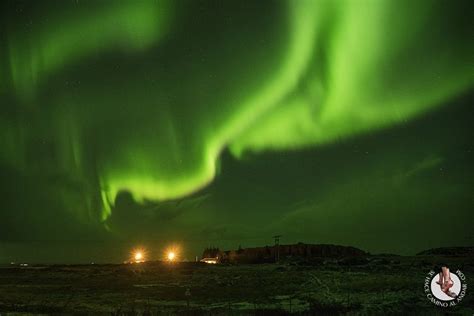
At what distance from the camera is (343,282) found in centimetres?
5138

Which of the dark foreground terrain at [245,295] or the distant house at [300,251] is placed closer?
the dark foreground terrain at [245,295]

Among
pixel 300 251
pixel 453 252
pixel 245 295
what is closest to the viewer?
pixel 245 295

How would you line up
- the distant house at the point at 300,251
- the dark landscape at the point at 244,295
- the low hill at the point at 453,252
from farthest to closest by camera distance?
the distant house at the point at 300,251
the low hill at the point at 453,252
the dark landscape at the point at 244,295

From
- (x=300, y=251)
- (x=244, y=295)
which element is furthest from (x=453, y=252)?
(x=244, y=295)

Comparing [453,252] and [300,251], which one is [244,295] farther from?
[300,251]

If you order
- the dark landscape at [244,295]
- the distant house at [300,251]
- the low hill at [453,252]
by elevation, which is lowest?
the dark landscape at [244,295]

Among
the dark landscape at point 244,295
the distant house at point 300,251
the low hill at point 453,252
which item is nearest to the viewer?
the dark landscape at point 244,295

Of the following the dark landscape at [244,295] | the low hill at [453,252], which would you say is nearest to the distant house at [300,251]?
the low hill at [453,252]

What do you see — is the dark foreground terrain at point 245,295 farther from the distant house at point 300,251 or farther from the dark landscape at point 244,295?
the distant house at point 300,251

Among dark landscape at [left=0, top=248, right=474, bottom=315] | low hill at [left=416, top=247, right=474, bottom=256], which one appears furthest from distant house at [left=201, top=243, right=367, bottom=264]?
dark landscape at [left=0, top=248, right=474, bottom=315]

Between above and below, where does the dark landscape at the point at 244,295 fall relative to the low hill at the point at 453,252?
below

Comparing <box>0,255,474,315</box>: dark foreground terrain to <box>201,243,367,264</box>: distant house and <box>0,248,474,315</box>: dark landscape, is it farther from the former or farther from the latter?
<box>201,243,367,264</box>: distant house

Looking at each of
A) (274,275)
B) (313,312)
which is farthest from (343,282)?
(313,312)

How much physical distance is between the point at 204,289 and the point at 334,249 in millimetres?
136842
